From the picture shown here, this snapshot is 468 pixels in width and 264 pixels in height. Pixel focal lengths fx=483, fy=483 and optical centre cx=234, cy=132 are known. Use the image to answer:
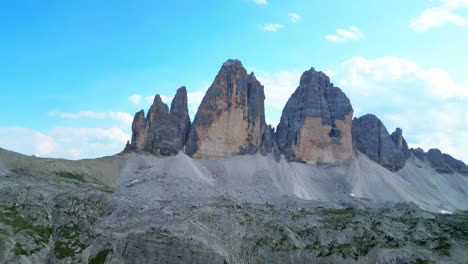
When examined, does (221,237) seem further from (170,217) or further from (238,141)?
(238,141)

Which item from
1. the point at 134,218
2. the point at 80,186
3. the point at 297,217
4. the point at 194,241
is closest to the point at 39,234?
the point at 134,218

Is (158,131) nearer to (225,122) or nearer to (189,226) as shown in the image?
(225,122)

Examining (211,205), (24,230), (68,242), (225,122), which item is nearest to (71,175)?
(211,205)

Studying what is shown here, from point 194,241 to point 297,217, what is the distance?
4290 cm

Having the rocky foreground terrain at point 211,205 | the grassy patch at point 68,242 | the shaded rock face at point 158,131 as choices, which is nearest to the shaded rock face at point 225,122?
the rocky foreground terrain at point 211,205

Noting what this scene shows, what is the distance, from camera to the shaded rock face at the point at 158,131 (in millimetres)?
184750

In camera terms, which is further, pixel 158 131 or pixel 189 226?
pixel 158 131

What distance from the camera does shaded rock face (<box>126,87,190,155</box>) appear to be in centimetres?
18475

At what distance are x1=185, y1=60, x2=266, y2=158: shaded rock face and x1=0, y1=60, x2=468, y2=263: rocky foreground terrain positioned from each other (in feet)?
1.38

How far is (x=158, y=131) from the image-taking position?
18575 centimetres

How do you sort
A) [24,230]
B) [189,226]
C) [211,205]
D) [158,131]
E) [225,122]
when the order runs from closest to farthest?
[189,226] → [24,230] → [211,205] → [158,131] → [225,122]

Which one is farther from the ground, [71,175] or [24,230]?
[71,175]

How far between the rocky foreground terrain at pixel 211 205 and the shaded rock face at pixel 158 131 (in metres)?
0.41

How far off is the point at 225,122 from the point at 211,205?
80.2 m
